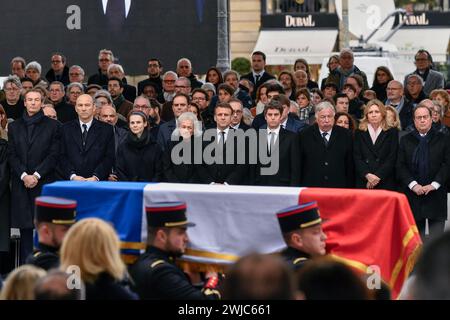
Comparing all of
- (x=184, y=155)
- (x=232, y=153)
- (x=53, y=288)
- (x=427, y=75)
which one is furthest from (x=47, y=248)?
(x=427, y=75)

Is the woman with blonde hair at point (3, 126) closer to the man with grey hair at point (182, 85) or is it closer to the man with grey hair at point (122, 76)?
the man with grey hair at point (182, 85)

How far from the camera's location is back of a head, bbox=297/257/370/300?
4.70 m

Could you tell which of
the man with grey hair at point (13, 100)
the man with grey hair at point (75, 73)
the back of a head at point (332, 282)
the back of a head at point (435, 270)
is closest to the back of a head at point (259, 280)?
the back of a head at point (332, 282)

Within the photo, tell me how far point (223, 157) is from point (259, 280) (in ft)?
23.0

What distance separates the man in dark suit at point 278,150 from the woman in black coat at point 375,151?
0.62m

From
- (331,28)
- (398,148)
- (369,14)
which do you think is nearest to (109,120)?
(398,148)

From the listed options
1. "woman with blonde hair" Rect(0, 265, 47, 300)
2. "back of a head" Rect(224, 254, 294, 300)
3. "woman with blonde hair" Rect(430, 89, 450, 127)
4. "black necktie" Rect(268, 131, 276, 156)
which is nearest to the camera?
"back of a head" Rect(224, 254, 294, 300)

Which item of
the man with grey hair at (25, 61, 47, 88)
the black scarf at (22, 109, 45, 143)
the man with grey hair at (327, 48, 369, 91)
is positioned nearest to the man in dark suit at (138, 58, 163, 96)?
the man with grey hair at (25, 61, 47, 88)

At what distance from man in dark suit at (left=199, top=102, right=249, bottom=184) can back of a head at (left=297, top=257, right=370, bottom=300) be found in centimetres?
660

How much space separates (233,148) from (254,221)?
3485mm

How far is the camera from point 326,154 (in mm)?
11953

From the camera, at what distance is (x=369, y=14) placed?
3086cm

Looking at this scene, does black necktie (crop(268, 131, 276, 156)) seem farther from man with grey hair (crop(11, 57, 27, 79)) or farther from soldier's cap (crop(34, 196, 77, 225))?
man with grey hair (crop(11, 57, 27, 79))

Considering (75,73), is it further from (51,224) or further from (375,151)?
(51,224)
